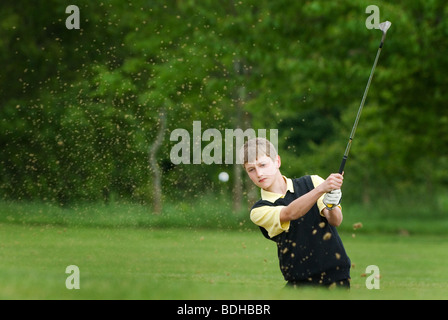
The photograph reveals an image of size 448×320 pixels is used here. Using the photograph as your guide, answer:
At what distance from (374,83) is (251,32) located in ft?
10.2

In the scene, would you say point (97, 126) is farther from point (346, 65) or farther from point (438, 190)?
point (438, 190)

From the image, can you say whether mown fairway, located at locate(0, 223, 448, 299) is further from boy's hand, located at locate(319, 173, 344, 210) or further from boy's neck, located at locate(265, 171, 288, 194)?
boy's hand, located at locate(319, 173, 344, 210)

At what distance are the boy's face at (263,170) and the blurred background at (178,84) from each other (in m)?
11.2

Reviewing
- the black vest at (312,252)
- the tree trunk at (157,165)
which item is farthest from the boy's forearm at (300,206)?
the tree trunk at (157,165)

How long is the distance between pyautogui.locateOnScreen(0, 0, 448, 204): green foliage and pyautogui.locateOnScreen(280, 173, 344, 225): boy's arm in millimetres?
11538

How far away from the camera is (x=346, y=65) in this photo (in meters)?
18.6

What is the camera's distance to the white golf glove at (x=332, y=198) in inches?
186

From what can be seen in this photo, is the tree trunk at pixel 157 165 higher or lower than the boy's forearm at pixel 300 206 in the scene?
higher

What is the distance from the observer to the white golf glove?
4.73 metres

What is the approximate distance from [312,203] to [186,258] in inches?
316

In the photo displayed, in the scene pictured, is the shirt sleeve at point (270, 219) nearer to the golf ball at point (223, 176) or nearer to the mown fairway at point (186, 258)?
the mown fairway at point (186, 258)

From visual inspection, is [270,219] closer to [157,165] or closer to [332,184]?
[332,184]

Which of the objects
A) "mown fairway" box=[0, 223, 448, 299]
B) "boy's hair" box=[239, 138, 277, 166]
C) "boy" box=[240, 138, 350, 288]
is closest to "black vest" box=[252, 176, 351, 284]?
"boy" box=[240, 138, 350, 288]

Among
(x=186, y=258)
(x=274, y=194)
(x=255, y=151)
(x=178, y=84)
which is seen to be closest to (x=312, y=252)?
(x=274, y=194)
